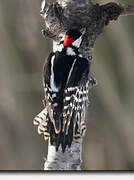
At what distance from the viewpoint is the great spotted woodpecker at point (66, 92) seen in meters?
3.03

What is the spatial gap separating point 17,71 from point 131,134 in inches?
37.5

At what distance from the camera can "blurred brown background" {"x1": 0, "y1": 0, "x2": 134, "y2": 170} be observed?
4.19 m

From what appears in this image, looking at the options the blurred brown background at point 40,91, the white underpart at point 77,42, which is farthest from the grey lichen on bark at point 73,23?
the blurred brown background at point 40,91

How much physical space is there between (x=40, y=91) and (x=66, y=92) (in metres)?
1.69

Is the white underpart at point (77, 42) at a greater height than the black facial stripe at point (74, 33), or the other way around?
the black facial stripe at point (74, 33)

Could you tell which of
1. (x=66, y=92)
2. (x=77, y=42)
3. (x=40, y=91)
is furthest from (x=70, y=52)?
(x=40, y=91)

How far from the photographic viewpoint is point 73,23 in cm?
307

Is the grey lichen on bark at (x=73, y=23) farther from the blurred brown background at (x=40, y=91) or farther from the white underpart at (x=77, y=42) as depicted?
the blurred brown background at (x=40, y=91)

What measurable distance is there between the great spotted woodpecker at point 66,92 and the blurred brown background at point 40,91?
0.94 m

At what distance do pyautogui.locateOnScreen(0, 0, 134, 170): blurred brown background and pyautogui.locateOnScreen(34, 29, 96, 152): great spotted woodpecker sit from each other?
944 millimetres

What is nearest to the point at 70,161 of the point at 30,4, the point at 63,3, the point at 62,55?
the point at 62,55

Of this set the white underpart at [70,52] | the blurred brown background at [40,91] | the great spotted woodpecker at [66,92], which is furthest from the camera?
the blurred brown background at [40,91]

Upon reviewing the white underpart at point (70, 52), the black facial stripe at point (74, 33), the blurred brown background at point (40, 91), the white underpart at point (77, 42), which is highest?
the black facial stripe at point (74, 33)

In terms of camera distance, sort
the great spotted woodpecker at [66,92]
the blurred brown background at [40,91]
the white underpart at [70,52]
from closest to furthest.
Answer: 1. the great spotted woodpecker at [66,92]
2. the white underpart at [70,52]
3. the blurred brown background at [40,91]
